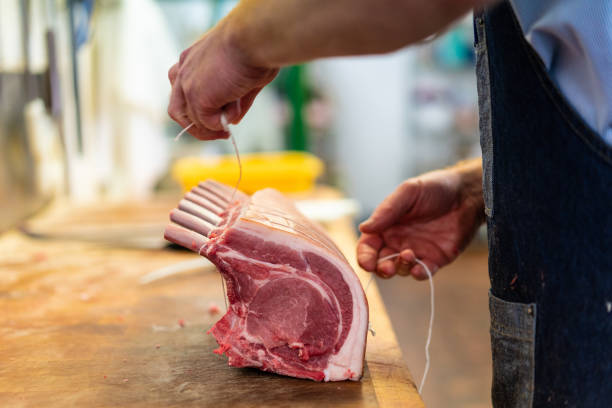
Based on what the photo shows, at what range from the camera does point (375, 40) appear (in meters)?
0.72

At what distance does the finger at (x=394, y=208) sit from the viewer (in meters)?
1.31

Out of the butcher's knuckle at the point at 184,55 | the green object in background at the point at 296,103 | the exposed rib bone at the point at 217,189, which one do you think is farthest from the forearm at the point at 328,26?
the green object in background at the point at 296,103

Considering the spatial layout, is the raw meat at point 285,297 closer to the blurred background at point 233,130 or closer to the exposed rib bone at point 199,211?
the exposed rib bone at point 199,211

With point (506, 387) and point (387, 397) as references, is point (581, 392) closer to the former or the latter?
point (506, 387)

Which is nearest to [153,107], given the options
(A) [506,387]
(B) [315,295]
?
(B) [315,295]

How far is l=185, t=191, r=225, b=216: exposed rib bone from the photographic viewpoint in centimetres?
114

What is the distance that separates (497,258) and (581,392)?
9.9 inches

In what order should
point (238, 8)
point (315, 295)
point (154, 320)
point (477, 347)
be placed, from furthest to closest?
point (477, 347) → point (154, 320) → point (315, 295) → point (238, 8)

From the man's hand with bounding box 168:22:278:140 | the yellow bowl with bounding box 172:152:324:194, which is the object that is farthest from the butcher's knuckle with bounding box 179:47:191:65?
the yellow bowl with bounding box 172:152:324:194

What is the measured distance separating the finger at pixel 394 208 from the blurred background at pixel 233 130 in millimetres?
570

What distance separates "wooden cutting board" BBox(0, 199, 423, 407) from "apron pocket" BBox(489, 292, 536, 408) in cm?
16

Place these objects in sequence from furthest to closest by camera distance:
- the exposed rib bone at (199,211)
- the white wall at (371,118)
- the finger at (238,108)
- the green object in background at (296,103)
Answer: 1. the white wall at (371,118)
2. the green object in background at (296,103)
3. the exposed rib bone at (199,211)
4. the finger at (238,108)

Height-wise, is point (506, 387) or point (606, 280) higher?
point (606, 280)

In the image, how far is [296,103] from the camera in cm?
510
